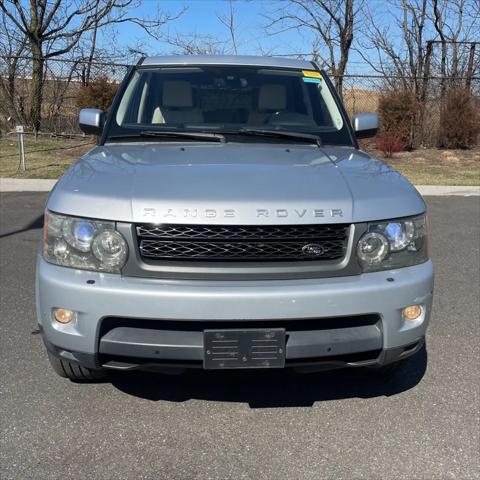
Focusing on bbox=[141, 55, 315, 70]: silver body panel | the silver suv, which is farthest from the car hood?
bbox=[141, 55, 315, 70]: silver body panel

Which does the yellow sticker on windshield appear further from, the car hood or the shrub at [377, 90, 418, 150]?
the shrub at [377, 90, 418, 150]

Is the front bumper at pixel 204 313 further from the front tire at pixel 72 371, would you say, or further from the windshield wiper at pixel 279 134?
the windshield wiper at pixel 279 134

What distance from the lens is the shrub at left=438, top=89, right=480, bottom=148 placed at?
1603 cm

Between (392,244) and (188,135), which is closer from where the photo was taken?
(392,244)

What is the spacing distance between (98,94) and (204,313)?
1416 cm

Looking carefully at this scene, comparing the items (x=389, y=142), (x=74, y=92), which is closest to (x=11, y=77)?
(x=74, y=92)

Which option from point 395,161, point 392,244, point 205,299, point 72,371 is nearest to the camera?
point 205,299

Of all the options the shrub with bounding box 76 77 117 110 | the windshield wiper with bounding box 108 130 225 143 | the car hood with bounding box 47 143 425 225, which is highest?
the shrub with bounding box 76 77 117 110

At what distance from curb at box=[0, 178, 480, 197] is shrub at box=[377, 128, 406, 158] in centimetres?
432

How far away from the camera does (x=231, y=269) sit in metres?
2.52

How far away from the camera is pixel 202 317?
2438mm

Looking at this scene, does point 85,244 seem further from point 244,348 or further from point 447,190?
point 447,190

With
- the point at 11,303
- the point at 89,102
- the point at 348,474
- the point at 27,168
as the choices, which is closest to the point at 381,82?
the point at 89,102

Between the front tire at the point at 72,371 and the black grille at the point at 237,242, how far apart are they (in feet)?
2.93
